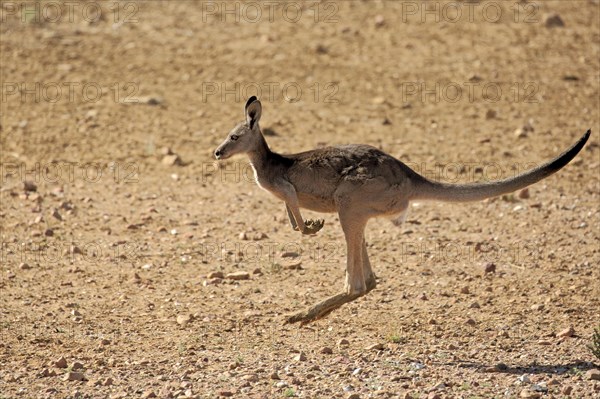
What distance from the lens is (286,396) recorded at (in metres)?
7.92

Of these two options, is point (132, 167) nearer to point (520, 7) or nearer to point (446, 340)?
point (446, 340)

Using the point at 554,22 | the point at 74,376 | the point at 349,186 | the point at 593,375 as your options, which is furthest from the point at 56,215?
the point at 554,22

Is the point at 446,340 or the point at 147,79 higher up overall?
the point at 147,79

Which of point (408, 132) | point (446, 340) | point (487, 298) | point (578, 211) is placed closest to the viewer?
point (446, 340)

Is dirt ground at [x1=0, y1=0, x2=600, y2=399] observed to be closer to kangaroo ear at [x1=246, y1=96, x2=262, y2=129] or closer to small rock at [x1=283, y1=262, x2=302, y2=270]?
small rock at [x1=283, y1=262, x2=302, y2=270]

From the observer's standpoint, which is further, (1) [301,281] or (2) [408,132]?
(2) [408,132]

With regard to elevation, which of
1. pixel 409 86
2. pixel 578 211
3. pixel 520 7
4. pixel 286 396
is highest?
pixel 520 7

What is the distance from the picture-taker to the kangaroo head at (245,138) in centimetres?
941

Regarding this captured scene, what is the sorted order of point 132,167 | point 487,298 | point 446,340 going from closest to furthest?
point 446,340, point 487,298, point 132,167

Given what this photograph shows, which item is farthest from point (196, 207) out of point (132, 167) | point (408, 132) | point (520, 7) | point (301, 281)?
point (520, 7)

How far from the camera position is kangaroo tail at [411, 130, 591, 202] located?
8664 mm

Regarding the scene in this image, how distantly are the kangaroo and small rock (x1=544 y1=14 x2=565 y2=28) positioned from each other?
10.2m

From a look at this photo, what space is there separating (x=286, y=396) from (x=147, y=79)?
30.3 feet

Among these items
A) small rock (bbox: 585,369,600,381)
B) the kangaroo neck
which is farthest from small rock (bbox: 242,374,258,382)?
small rock (bbox: 585,369,600,381)
